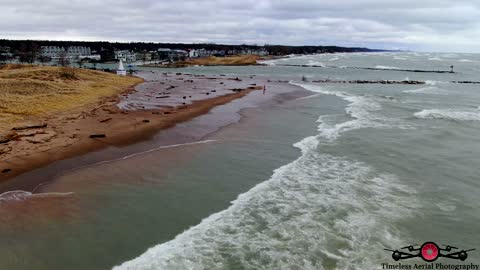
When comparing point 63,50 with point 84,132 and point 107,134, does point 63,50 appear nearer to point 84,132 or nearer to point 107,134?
point 84,132

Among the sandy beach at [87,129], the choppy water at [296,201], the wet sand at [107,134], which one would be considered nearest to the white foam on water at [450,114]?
the choppy water at [296,201]

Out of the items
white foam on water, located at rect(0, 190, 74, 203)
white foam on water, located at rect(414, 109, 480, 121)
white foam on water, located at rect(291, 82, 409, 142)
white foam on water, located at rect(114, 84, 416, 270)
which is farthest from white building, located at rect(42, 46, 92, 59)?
white foam on water, located at rect(114, 84, 416, 270)

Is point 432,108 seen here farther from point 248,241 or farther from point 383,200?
point 248,241

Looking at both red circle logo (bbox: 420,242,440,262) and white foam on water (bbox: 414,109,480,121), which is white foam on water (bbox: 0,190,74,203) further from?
white foam on water (bbox: 414,109,480,121)

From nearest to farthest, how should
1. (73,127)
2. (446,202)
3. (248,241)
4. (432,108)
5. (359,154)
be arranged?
(248,241)
(446,202)
(359,154)
(73,127)
(432,108)

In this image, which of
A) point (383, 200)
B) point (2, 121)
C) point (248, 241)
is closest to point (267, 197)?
point (248, 241)

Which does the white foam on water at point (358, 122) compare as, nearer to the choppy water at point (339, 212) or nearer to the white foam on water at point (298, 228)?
the choppy water at point (339, 212)
